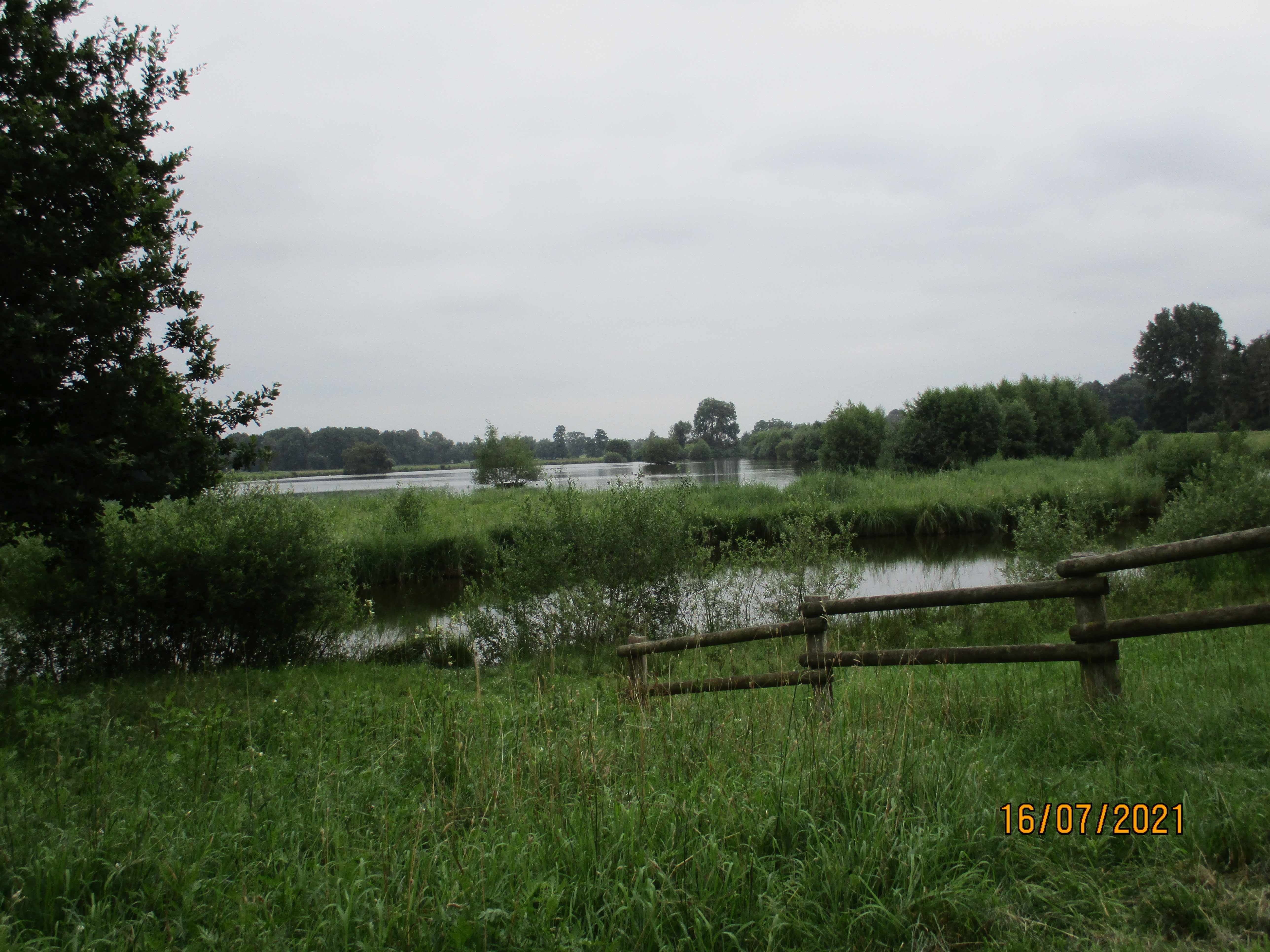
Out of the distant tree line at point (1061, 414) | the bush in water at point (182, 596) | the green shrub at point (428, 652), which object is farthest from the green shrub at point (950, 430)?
the bush in water at point (182, 596)

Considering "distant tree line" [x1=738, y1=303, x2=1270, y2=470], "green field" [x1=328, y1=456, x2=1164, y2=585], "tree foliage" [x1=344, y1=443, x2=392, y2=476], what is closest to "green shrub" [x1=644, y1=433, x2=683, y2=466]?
"tree foliage" [x1=344, y1=443, x2=392, y2=476]

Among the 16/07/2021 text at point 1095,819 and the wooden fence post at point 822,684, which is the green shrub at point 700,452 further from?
the 16/07/2021 text at point 1095,819

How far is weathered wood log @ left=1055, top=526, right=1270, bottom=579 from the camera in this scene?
164 inches

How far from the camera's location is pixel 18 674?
32.1ft

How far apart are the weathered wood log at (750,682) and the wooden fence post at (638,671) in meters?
0.08

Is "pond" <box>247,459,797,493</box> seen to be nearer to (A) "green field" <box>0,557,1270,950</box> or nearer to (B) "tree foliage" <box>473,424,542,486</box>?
(B) "tree foliage" <box>473,424,542,486</box>

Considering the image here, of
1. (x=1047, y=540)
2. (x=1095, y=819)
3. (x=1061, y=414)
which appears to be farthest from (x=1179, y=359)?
(x=1095, y=819)

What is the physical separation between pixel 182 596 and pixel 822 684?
933cm

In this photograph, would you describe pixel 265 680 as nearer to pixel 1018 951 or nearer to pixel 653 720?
pixel 653 720

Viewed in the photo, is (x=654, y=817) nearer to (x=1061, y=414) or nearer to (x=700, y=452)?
(x=1061, y=414)

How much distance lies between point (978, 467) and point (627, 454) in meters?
90.5

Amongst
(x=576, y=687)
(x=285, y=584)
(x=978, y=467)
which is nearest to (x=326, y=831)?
(x=576, y=687)

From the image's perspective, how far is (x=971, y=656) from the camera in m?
5.02

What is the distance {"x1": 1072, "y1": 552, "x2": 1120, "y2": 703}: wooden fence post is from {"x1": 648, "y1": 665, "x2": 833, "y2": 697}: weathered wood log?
1645 millimetres
